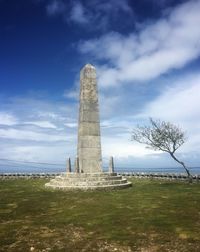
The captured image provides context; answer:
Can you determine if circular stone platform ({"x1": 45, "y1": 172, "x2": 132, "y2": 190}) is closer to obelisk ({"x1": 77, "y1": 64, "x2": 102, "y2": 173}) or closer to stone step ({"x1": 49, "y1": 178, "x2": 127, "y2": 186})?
stone step ({"x1": 49, "y1": 178, "x2": 127, "y2": 186})

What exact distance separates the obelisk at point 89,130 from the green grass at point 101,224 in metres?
10.8

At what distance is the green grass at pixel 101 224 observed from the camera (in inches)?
456

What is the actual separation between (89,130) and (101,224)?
1887cm

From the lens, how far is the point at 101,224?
14.6 m

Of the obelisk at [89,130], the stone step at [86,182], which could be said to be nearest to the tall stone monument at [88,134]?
the obelisk at [89,130]

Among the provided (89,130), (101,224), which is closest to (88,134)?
(89,130)

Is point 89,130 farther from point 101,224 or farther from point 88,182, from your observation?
point 101,224

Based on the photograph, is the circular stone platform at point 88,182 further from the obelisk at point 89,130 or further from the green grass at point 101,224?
the green grass at point 101,224

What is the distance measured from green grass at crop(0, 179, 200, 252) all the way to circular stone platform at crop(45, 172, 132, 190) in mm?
6342

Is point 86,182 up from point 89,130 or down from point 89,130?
down

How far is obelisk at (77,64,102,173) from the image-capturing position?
32.9 meters

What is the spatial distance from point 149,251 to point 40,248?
3.68m

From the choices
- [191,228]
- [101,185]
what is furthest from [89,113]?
[191,228]

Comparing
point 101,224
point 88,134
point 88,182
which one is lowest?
point 101,224
